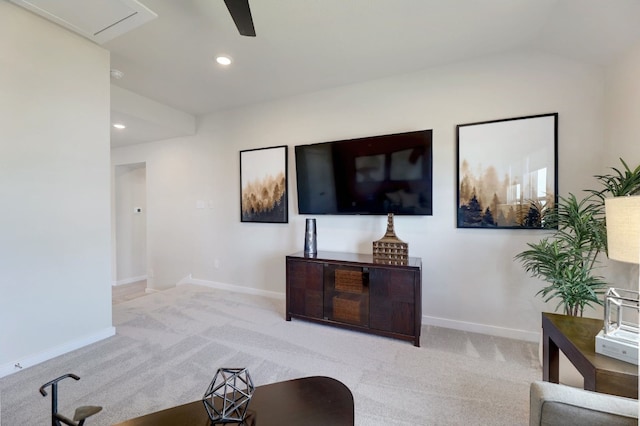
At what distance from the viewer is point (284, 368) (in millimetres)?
2014

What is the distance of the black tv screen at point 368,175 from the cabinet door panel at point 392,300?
0.73 metres

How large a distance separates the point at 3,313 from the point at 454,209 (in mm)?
3773

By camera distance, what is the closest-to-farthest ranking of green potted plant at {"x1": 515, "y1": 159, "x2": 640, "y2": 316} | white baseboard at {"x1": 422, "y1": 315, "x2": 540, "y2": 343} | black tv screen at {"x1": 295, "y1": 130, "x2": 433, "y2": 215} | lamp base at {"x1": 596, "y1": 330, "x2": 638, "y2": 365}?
lamp base at {"x1": 596, "y1": 330, "x2": 638, "y2": 365}, green potted plant at {"x1": 515, "y1": 159, "x2": 640, "y2": 316}, white baseboard at {"x1": 422, "y1": 315, "x2": 540, "y2": 343}, black tv screen at {"x1": 295, "y1": 130, "x2": 433, "y2": 215}

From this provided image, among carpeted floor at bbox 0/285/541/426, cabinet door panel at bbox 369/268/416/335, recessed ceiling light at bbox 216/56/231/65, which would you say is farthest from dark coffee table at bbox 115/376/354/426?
recessed ceiling light at bbox 216/56/231/65

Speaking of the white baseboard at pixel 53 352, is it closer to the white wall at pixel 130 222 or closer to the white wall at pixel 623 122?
the white wall at pixel 130 222

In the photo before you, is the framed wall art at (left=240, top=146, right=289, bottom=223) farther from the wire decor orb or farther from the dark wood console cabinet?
the wire decor orb

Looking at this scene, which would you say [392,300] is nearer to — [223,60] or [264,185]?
[264,185]

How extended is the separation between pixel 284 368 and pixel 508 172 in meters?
2.57

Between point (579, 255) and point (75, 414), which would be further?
point (579, 255)

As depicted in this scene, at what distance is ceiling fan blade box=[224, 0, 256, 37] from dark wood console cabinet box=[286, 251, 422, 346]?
2.01 meters

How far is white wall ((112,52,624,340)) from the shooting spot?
2355 mm

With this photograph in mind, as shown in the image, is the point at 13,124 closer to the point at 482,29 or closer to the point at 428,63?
the point at 428,63

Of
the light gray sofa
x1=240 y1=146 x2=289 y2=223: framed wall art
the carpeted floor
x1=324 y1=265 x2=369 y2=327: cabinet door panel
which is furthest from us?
x1=240 y1=146 x2=289 y2=223: framed wall art

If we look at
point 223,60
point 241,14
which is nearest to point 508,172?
point 241,14
